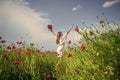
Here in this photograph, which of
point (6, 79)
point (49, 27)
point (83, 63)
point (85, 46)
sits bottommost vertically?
point (6, 79)

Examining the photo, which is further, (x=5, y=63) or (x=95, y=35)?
(x=5, y=63)

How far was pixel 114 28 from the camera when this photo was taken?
4051 mm

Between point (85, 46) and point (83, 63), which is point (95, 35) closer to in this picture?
point (85, 46)

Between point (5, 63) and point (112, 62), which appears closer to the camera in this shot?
point (112, 62)

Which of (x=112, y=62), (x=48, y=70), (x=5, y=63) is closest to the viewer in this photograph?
(x=112, y=62)

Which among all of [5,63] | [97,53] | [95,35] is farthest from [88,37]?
[5,63]

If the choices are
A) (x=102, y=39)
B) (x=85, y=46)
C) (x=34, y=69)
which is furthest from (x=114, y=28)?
(x=34, y=69)

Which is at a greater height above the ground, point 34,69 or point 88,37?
point 88,37

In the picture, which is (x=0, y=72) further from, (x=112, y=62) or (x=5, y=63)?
(x=112, y=62)

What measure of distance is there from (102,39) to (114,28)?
1.10 feet

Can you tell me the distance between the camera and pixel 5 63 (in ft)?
17.8

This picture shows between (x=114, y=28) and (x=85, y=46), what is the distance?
0.66 meters

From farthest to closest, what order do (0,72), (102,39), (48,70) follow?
(48,70)
(0,72)
(102,39)

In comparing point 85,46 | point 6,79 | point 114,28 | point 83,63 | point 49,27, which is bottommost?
point 6,79
